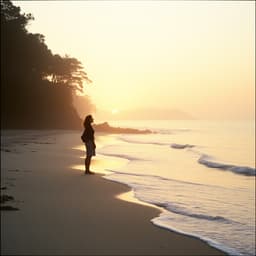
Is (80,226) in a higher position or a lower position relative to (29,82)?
lower

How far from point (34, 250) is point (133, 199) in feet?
15.8

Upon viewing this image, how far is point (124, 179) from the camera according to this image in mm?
13898

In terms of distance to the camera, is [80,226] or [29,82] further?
[29,82]

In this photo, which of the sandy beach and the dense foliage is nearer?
the sandy beach

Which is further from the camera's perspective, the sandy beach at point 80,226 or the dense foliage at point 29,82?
the dense foliage at point 29,82

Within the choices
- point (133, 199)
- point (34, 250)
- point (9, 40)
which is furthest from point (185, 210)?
point (9, 40)

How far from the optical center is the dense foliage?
52.0m

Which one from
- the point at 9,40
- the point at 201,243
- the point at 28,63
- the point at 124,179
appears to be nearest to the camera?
the point at 201,243

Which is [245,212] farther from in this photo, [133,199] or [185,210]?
[133,199]

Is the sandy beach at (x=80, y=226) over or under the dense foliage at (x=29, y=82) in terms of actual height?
under

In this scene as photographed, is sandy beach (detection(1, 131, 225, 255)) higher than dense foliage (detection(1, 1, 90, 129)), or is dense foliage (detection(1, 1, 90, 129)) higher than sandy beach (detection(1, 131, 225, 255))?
dense foliage (detection(1, 1, 90, 129))

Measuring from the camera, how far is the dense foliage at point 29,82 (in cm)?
5203

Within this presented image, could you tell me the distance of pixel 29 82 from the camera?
58.1 metres

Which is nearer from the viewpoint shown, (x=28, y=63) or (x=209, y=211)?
(x=209, y=211)
